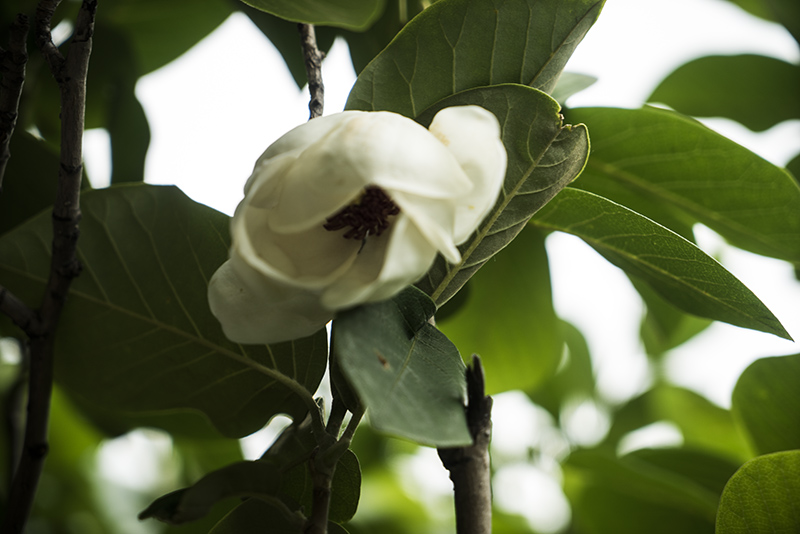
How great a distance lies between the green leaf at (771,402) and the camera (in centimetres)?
79

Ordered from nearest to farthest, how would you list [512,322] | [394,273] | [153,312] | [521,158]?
[394,273]
[521,158]
[153,312]
[512,322]

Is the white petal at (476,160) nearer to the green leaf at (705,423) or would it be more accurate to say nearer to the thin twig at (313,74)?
the thin twig at (313,74)

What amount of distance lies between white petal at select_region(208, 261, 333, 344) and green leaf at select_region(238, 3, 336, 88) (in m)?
0.50

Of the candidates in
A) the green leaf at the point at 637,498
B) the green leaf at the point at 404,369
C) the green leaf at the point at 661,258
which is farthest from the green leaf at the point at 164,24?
the green leaf at the point at 637,498

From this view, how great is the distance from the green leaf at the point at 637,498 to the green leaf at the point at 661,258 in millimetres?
301

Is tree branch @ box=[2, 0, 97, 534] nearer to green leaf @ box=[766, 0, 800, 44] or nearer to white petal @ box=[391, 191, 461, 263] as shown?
white petal @ box=[391, 191, 461, 263]

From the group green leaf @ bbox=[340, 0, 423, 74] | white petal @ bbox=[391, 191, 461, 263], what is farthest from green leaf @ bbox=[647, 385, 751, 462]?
white petal @ bbox=[391, 191, 461, 263]

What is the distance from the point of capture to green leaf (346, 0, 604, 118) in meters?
0.48

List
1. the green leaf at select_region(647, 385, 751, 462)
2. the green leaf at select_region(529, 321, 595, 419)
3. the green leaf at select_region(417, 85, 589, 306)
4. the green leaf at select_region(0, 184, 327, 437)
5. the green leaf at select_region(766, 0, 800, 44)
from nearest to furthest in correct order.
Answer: the green leaf at select_region(417, 85, 589, 306) → the green leaf at select_region(0, 184, 327, 437) → the green leaf at select_region(766, 0, 800, 44) → the green leaf at select_region(647, 385, 751, 462) → the green leaf at select_region(529, 321, 595, 419)

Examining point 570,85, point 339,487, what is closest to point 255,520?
point 339,487

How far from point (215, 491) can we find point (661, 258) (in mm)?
406

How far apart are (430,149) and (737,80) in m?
1.03

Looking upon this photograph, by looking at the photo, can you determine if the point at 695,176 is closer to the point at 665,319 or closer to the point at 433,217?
the point at 665,319

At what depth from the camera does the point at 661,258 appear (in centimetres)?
55
